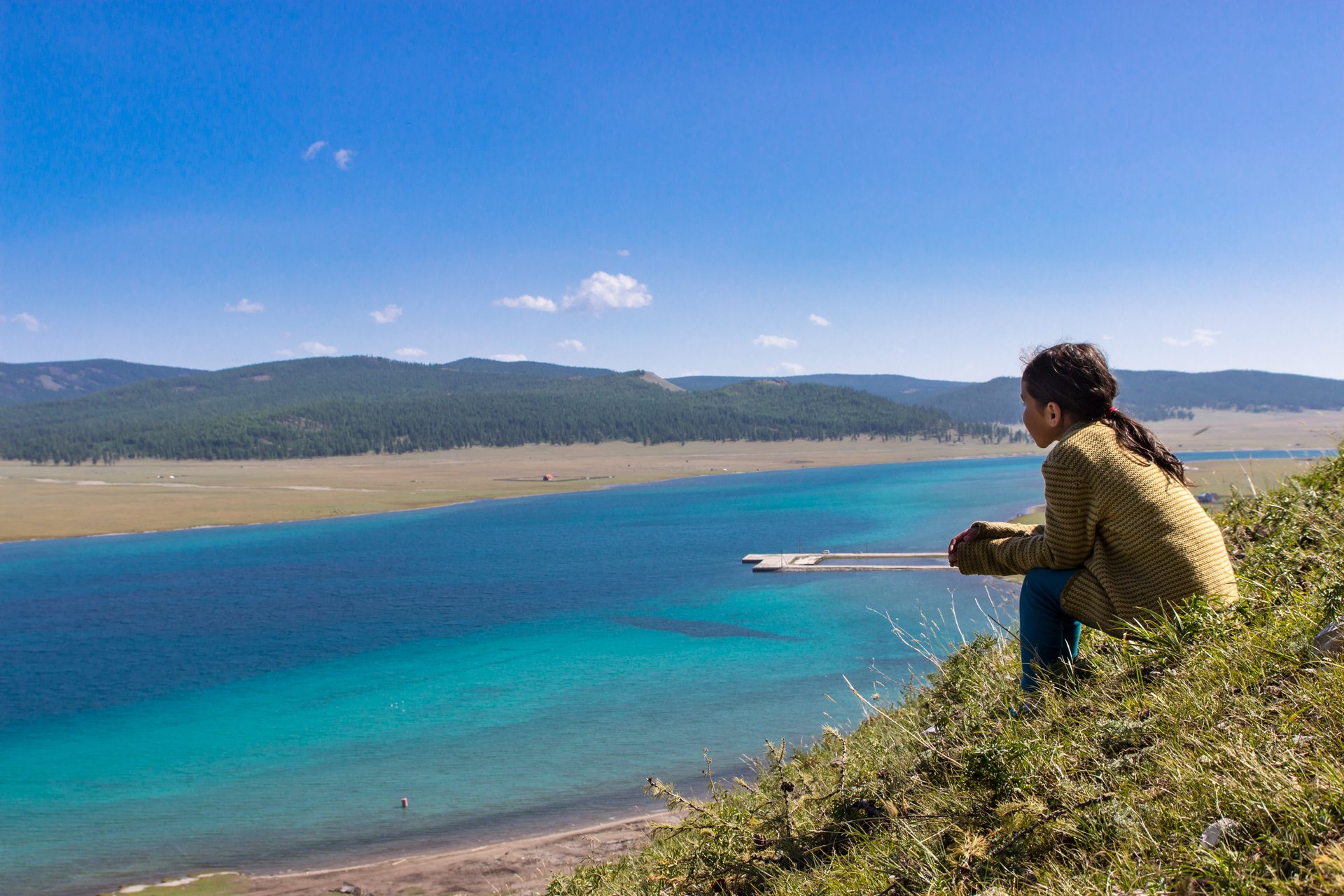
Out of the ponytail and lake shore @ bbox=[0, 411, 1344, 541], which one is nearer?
the ponytail

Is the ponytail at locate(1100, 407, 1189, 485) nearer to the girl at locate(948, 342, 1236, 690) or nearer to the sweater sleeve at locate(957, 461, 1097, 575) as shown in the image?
the girl at locate(948, 342, 1236, 690)

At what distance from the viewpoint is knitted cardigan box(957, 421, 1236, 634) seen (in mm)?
3217

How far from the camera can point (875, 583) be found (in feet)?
95.8

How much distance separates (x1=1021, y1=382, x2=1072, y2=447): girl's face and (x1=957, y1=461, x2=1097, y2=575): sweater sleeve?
208 mm

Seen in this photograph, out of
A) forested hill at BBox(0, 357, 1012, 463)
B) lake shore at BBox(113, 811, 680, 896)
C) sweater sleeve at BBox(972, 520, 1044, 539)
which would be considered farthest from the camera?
forested hill at BBox(0, 357, 1012, 463)

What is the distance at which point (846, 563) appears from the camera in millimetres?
33969

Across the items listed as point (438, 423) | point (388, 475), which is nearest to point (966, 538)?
point (388, 475)

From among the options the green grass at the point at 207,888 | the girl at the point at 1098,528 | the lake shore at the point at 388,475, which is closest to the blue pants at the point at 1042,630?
the girl at the point at 1098,528

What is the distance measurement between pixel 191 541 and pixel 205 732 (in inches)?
1318

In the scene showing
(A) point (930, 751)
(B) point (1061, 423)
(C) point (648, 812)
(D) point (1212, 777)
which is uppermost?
(B) point (1061, 423)

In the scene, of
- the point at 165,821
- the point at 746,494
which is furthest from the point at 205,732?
the point at 746,494

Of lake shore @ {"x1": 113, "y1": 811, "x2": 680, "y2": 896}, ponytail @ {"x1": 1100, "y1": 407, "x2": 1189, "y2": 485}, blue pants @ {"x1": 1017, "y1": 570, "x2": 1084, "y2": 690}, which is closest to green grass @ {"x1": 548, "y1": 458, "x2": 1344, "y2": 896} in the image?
blue pants @ {"x1": 1017, "y1": 570, "x2": 1084, "y2": 690}

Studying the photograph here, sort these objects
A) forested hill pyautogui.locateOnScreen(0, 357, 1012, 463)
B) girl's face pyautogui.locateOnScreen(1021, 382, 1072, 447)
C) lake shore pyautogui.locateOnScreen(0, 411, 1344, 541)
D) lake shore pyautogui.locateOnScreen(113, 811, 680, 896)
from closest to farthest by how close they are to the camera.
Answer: girl's face pyautogui.locateOnScreen(1021, 382, 1072, 447)
lake shore pyautogui.locateOnScreen(113, 811, 680, 896)
lake shore pyautogui.locateOnScreen(0, 411, 1344, 541)
forested hill pyautogui.locateOnScreen(0, 357, 1012, 463)

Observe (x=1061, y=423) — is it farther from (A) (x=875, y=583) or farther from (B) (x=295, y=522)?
(B) (x=295, y=522)
